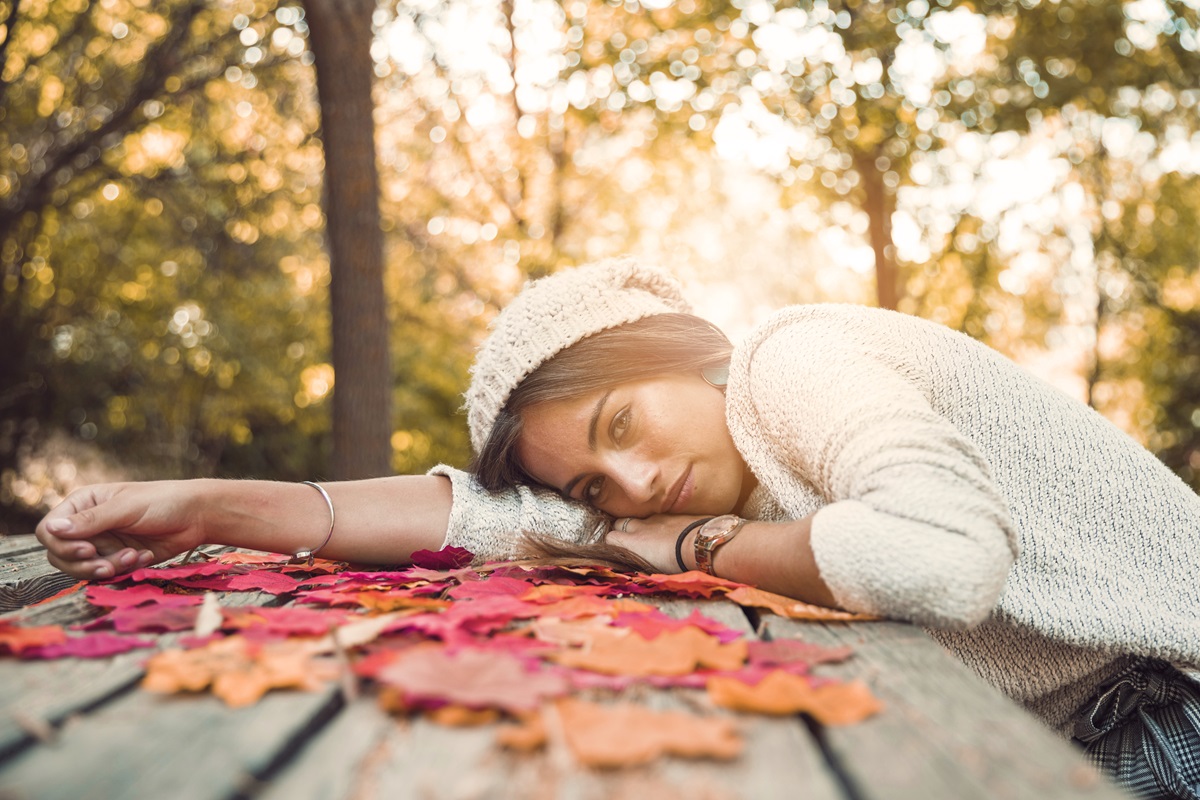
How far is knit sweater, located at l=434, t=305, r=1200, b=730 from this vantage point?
1.61 meters

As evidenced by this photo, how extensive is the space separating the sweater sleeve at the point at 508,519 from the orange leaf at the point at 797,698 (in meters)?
1.36

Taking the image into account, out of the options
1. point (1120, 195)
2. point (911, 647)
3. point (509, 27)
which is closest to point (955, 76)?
point (509, 27)

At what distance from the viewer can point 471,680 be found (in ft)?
3.61

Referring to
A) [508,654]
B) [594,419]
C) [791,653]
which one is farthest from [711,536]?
[508,654]

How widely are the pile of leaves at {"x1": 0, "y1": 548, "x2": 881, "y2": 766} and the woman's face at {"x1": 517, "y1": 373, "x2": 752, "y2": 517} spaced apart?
439 millimetres

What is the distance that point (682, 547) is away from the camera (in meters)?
2.13

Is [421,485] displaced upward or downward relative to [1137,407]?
upward

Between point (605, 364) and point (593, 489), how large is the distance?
0.34 metres

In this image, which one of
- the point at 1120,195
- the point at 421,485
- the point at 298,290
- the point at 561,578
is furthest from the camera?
the point at 1120,195

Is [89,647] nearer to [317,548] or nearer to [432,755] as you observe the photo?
[432,755]

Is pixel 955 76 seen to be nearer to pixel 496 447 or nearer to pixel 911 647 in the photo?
pixel 496 447

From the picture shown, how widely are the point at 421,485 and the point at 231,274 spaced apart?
10156 mm

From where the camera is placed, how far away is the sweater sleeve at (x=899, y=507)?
151cm

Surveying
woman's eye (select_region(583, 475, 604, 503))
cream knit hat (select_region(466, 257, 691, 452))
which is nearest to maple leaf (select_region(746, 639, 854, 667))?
woman's eye (select_region(583, 475, 604, 503))
